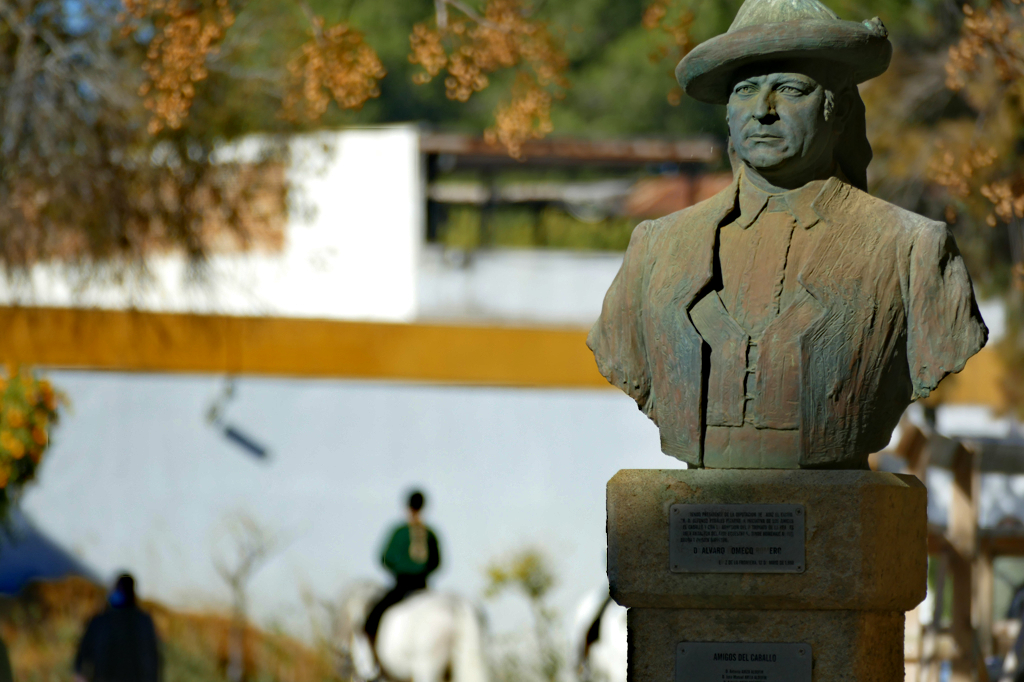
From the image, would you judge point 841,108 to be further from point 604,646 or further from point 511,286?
point 511,286

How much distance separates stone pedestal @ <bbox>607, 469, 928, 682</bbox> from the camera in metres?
3.71

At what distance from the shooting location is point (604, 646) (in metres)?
8.11

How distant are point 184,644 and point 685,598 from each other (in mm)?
7476

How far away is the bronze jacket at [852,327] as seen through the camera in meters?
3.73

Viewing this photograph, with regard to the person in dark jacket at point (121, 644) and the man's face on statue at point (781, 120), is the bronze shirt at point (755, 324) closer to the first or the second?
the man's face on statue at point (781, 120)

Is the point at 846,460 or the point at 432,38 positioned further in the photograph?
the point at 432,38

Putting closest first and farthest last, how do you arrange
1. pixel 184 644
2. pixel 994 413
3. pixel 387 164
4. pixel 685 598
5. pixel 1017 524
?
pixel 685 598
pixel 1017 524
pixel 184 644
pixel 994 413
pixel 387 164

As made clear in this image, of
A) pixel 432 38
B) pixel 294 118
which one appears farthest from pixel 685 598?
pixel 294 118

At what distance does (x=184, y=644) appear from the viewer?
10.4 meters

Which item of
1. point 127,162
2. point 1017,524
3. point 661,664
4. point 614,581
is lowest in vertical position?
point 1017,524

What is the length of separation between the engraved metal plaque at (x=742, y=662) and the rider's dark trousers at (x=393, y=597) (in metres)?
5.02

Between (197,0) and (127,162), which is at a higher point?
(197,0)

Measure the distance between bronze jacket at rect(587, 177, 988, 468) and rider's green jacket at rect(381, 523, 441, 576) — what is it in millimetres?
5075

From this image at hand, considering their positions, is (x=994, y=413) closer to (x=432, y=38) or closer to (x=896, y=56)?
(x=896, y=56)
